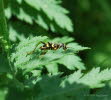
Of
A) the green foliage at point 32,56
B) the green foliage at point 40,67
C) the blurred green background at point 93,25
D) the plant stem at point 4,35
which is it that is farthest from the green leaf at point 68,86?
the blurred green background at point 93,25

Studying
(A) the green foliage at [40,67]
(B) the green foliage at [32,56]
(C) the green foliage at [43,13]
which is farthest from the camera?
(C) the green foliage at [43,13]

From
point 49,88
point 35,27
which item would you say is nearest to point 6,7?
point 35,27

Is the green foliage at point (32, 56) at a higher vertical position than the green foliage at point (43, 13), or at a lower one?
lower

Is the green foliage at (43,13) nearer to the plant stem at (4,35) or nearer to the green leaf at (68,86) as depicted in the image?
the plant stem at (4,35)

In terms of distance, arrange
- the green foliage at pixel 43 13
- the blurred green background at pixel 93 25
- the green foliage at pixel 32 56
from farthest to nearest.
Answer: the blurred green background at pixel 93 25 < the green foliage at pixel 43 13 < the green foliage at pixel 32 56

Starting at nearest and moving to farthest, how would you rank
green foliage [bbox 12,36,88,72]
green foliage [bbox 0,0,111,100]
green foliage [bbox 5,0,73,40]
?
green foliage [bbox 0,0,111,100], green foliage [bbox 12,36,88,72], green foliage [bbox 5,0,73,40]

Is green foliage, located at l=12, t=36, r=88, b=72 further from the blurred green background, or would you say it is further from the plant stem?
the blurred green background

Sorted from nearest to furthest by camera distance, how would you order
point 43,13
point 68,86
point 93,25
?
1. point 68,86
2. point 43,13
3. point 93,25

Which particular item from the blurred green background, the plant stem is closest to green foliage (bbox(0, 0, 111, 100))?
the plant stem

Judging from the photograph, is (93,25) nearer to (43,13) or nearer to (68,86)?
(43,13)

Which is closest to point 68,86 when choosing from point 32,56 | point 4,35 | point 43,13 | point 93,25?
point 32,56

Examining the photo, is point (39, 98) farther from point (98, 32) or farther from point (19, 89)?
point (98, 32)
